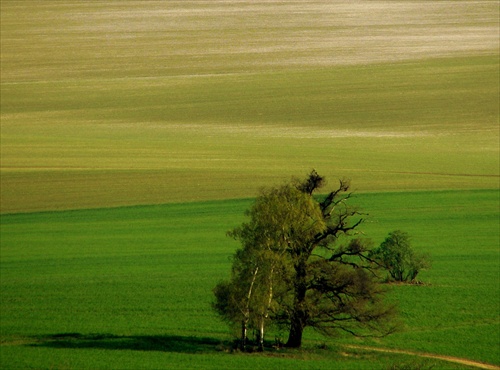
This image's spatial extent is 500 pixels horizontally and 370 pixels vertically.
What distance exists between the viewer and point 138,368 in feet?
73.5

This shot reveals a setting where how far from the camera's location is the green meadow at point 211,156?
2580 centimetres

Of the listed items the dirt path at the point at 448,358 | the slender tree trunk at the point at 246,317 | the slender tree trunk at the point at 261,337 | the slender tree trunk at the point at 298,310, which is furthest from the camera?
the slender tree trunk at the point at 298,310

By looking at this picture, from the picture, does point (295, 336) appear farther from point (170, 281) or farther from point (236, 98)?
point (236, 98)

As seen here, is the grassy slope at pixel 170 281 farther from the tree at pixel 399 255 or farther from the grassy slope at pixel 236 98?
the grassy slope at pixel 236 98

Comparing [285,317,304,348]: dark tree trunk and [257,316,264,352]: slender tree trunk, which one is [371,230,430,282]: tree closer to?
[285,317,304,348]: dark tree trunk

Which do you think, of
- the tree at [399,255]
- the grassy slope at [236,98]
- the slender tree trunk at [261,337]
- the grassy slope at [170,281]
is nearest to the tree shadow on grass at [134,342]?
the grassy slope at [170,281]

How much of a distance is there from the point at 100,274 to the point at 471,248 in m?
12.7

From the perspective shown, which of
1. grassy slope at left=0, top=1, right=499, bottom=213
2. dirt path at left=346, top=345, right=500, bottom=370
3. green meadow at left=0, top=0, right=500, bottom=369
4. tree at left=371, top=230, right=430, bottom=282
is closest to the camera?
dirt path at left=346, top=345, right=500, bottom=370

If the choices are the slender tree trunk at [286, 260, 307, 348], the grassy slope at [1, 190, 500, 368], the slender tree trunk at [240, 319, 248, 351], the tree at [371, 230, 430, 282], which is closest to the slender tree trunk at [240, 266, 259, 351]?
the slender tree trunk at [240, 319, 248, 351]

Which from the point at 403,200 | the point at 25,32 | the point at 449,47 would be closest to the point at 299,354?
the point at 403,200

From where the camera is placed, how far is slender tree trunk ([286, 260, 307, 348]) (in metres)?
24.0

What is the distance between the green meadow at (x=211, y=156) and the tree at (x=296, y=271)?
94 centimetres

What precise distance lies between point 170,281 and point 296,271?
7.37 metres

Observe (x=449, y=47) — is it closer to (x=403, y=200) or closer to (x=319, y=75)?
(x=319, y=75)
